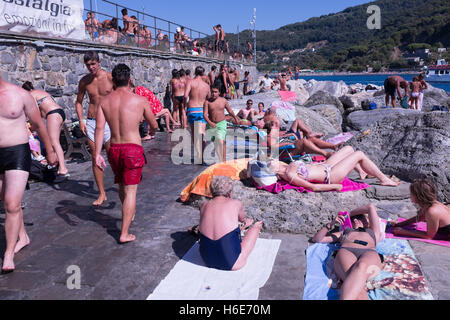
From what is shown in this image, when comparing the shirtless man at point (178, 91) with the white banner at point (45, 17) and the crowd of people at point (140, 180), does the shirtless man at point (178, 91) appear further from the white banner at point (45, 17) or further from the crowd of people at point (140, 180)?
the crowd of people at point (140, 180)

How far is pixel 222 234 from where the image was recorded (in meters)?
3.17

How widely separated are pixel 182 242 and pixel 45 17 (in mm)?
6817

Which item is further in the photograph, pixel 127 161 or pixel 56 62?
pixel 56 62

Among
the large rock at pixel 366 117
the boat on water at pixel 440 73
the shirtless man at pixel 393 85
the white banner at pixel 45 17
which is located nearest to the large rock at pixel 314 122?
the large rock at pixel 366 117

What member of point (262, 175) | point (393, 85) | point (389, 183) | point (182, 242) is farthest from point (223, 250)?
point (393, 85)

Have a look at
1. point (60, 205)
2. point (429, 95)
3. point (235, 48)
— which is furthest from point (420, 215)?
point (235, 48)

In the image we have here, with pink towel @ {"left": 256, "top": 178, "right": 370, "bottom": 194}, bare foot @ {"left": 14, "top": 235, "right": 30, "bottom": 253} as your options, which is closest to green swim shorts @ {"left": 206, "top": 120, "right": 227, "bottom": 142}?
pink towel @ {"left": 256, "top": 178, "right": 370, "bottom": 194}

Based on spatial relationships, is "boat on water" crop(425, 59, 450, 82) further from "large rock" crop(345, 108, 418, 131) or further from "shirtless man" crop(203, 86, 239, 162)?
"shirtless man" crop(203, 86, 239, 162)

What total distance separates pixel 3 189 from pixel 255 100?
10.9 meters

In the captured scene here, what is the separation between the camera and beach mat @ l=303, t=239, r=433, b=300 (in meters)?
2.81

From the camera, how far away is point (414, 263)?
327cm

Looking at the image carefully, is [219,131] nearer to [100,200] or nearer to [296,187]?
[296,187]

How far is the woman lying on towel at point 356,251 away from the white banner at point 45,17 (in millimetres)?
7160
